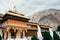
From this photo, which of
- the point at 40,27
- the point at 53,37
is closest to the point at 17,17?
the point at 40,27

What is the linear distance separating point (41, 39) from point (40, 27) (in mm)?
1572

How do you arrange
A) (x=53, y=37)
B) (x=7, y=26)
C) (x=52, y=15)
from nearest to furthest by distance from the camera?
1. (x=7, y=26)
2. (x=53, y=37)
3. (x=52, y=15)

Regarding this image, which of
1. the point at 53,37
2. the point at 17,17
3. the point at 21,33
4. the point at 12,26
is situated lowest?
the point at 53,37

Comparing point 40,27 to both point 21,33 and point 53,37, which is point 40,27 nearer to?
point 53,37

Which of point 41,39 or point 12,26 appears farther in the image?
point 41,39

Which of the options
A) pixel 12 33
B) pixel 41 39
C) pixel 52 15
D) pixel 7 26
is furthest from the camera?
pixel 52 15

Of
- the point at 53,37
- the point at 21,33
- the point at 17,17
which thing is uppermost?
the point at 17,17

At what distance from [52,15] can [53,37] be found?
26264 mm

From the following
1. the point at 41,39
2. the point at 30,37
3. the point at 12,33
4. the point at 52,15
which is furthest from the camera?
the point at 52,15

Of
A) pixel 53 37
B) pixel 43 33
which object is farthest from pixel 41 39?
pixel 53 37

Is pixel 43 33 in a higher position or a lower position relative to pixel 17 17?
lower

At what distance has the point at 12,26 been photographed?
11688mm

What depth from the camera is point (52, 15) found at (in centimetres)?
4278

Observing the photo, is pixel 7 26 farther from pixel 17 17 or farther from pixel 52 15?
pixel 52 15
